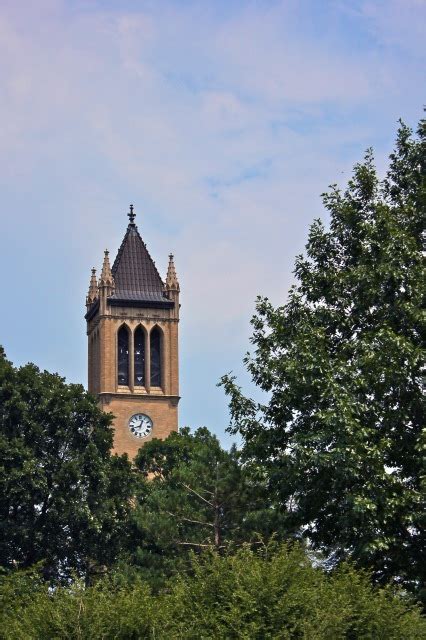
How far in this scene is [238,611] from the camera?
950 inches

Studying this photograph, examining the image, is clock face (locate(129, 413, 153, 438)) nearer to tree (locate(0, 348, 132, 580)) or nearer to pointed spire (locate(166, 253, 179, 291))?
pointed spire (locate(166, 253, 179, 291))

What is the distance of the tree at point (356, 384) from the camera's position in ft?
96.7

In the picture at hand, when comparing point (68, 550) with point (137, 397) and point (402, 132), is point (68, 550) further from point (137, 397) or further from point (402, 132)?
point (137, 397)

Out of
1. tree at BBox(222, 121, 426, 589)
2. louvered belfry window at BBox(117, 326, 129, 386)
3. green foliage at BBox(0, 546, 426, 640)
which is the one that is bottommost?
green foliage at BBox(0, 546, 426, 640)

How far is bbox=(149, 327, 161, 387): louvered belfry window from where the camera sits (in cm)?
9856

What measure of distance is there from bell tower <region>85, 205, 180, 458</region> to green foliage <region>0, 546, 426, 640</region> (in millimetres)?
69732

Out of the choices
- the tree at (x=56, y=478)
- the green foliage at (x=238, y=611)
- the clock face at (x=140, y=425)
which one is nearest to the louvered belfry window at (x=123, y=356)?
the clock face at (x=140, y=425)

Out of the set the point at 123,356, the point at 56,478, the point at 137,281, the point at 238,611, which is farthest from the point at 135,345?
the point at 238,611

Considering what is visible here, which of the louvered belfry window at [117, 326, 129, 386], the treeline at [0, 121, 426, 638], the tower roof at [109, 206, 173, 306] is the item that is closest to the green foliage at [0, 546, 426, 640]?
the treeline at [0, 121, 426, 638]

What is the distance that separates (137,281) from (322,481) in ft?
230

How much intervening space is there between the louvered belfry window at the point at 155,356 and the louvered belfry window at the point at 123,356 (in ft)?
5.61

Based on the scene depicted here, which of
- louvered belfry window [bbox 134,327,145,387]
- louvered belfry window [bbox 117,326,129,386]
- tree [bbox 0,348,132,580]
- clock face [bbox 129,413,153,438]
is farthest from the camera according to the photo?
louvered belfry window [bbox 134,327,145,387]

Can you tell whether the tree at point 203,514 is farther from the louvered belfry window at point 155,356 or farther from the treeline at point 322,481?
the louvered belfry window at point 155,356

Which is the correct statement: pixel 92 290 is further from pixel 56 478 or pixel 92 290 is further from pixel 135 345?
pixel 56 478
